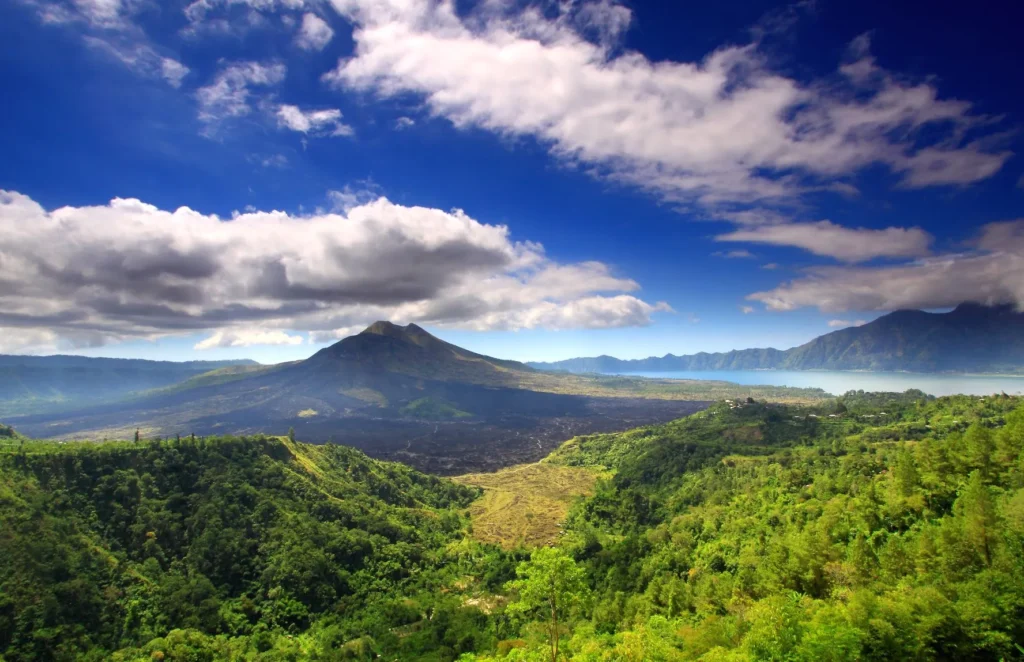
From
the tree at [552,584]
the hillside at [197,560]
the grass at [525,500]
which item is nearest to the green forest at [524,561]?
the tree at [552,584]

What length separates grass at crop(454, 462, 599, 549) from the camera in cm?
10106

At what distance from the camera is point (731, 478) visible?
99125 mm

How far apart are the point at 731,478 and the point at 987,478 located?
55.1 meters

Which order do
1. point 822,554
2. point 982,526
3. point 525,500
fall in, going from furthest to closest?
point 525,500 → point 822,554 → point 982,526

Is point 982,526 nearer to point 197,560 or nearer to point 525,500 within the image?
point 197,560

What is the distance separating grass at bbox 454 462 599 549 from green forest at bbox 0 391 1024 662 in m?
5.13

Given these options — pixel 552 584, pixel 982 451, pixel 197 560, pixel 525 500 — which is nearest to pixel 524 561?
pixel 552 584

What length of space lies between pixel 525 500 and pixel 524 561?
202ft

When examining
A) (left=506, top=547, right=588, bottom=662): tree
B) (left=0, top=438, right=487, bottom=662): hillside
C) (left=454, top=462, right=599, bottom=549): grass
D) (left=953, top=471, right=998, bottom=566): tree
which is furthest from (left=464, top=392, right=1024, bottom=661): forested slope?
(left=0, top=438, right=487, bottom=662): hillside

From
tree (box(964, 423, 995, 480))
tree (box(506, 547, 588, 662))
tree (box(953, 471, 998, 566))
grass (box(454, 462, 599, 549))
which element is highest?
tree (box(964, 423, 995, 480))

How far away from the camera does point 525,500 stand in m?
125

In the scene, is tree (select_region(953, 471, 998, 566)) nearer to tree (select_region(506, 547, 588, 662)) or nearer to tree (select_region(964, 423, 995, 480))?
tree (select_region(964, 423, 995, 480))

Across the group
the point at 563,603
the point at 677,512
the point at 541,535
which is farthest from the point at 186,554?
the point at 677,512

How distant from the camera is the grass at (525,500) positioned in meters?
101
